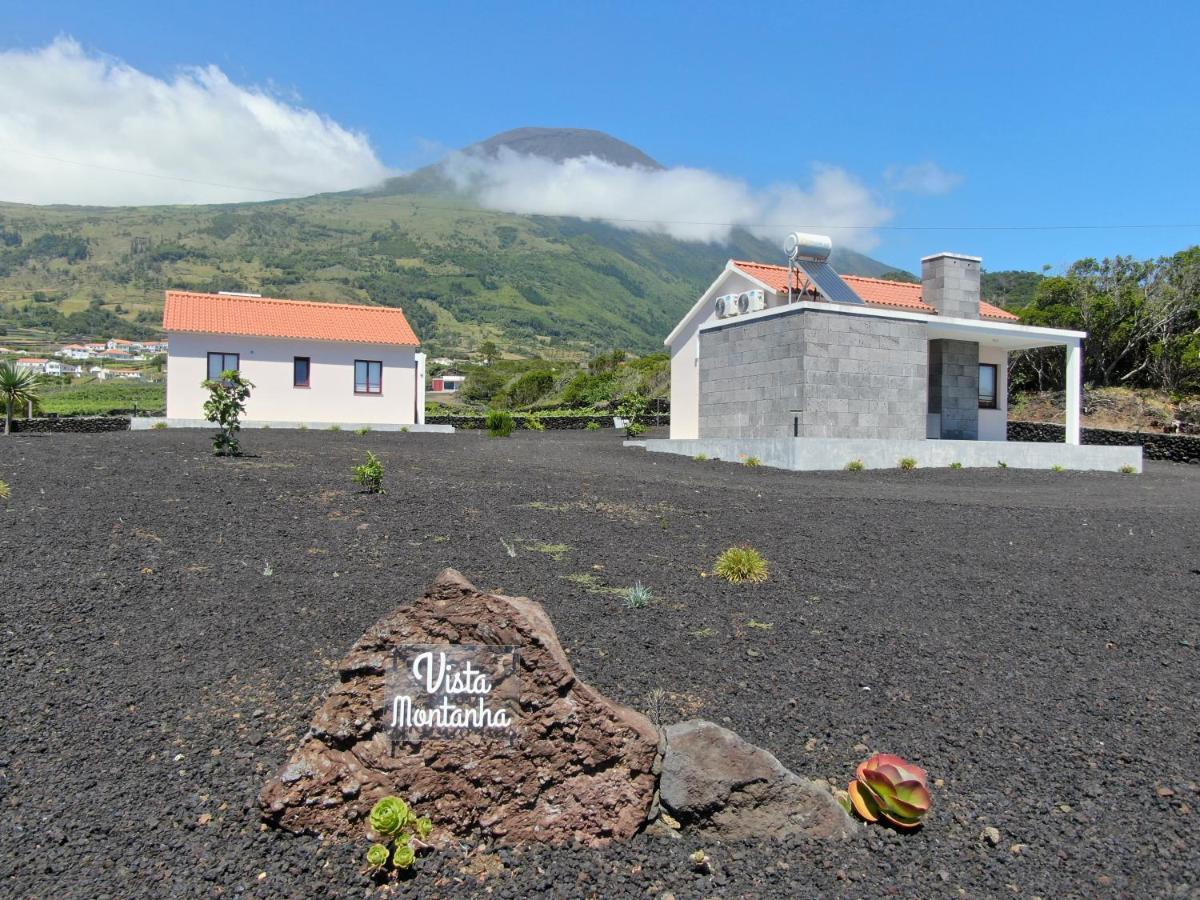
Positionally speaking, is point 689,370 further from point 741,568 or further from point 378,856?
point 378,856

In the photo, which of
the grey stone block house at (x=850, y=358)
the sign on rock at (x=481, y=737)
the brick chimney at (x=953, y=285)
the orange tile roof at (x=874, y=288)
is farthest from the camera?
the brick chimney at (x=953, y=285)

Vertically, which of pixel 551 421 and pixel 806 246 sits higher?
pixel 806 246

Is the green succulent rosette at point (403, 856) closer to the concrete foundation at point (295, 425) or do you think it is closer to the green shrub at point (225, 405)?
the green shrub at point (225, 405)

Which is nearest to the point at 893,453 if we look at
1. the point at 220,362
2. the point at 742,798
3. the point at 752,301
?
the point at 752,301

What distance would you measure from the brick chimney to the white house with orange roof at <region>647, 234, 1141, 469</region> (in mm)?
29

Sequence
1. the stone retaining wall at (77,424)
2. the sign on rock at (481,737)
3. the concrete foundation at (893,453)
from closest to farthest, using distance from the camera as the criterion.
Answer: the sign on rock at (481,737) → the concrete foundation at (893,453) → the stone retaining wall at (77,424)

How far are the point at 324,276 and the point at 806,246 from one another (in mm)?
129460

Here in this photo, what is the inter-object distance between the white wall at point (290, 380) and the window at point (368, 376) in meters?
0.15

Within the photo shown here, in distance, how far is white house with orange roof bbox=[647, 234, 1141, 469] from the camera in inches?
651

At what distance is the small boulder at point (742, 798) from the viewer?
3074 mm

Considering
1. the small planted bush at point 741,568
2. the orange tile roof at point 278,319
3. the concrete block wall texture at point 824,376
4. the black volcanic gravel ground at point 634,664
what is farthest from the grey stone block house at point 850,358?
the orange tile roof at point 278,319

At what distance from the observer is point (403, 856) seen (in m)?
2.75

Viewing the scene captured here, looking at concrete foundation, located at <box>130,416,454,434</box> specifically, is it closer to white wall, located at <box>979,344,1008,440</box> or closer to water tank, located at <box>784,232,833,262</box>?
water tank, located at <box>784,232,833,262</box>

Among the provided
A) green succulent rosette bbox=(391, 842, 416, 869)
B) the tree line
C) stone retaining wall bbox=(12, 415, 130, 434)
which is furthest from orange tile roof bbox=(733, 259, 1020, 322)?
stone retaining wall bbox=(12, 415, 130, 434)
